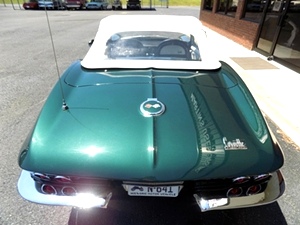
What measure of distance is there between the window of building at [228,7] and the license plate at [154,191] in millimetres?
10206

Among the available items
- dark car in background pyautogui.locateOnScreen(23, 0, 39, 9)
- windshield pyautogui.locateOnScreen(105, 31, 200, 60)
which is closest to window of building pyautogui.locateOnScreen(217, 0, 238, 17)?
windshield pyautogui.locateOnScreen(105, 31, 200, 60)

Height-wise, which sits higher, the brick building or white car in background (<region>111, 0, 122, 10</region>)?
the brick building

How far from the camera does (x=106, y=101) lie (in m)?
1.89

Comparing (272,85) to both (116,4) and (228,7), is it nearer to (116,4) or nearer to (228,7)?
(228,7)

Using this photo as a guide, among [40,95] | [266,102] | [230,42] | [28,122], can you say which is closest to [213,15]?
[230,42]

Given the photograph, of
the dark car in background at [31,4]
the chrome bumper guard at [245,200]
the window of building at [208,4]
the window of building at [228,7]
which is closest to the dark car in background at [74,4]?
the dark car in background at [31,4]

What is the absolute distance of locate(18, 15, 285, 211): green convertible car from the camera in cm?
145

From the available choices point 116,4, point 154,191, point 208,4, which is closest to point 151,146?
point 154,191

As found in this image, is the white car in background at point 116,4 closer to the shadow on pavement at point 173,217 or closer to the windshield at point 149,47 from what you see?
the windshield at point 149,47

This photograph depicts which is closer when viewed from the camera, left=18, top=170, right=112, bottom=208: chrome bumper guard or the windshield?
left=18, top=170, right=112, bottom=208: chrome bumper guard

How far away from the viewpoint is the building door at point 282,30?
616 centimetres

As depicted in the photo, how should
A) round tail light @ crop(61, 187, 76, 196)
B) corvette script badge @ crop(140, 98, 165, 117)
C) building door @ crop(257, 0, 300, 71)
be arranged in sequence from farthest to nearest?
building door @ crop(257, 0, 300, 71), corvette script badge @ crop(140, 98, 165, 117), round tail light @ crop(61, 187, 76, 196)

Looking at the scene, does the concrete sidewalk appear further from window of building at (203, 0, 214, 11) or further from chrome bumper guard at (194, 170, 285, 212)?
window of building at (203, 0, 214, 11)

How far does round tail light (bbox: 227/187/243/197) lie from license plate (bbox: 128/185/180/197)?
0.36 metres
